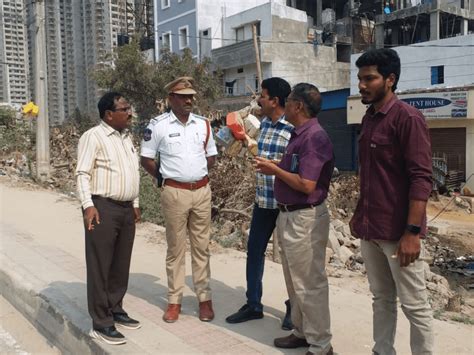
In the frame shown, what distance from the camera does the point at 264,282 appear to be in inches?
190

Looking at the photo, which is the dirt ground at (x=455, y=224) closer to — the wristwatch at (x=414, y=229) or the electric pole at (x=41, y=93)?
the wristwatch at (x=414, y=229)

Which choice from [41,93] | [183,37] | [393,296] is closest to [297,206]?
[393,296]

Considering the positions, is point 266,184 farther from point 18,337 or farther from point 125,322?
point 18,337

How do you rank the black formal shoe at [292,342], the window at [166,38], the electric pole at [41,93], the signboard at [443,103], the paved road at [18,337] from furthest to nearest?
the window at [166,38] < the signboard at [443,103] < the electric pole at [41,93] < the paved road at [18,337] < the black formal shoe at [292,342]

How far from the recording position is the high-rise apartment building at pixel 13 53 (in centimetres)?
1637

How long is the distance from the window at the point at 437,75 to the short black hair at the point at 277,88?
824 inches

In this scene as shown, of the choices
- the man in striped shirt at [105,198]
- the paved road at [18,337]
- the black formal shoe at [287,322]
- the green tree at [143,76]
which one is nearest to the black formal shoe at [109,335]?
the man in striped shirt at [105,198]

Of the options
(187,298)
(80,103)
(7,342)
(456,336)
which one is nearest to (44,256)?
(7,342)

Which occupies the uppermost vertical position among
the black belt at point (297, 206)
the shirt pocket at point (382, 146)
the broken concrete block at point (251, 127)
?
the broken concrete block at point (251, 127)

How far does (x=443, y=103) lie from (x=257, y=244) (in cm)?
1626

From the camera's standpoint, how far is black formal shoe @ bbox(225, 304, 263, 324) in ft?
12.6

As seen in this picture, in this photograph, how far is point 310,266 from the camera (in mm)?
3035

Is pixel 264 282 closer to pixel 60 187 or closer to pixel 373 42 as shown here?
pixel 60 187

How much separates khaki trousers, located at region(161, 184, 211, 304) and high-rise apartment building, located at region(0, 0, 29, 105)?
12.8 m
